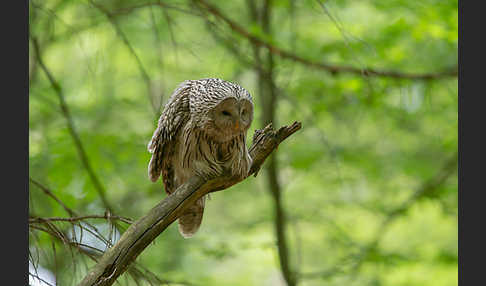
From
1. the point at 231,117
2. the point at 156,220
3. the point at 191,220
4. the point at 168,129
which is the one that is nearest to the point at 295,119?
the point at 191,220

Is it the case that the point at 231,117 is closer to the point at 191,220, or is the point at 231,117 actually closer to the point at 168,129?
the point at 168,129

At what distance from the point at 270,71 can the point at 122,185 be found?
2.53 metres

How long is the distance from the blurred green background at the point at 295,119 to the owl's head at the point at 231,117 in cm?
242

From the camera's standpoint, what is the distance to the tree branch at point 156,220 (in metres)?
2.29

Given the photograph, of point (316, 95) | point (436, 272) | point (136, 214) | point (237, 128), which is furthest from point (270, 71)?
point (436, 272)

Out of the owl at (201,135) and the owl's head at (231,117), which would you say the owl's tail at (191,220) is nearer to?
the owl at (201,135)

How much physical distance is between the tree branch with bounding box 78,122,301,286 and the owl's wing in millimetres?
371

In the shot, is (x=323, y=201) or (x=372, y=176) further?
(x=323, y=201)

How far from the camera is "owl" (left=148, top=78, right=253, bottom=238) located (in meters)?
2.51

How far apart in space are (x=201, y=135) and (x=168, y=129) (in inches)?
9.1

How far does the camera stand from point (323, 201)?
7.78 metres

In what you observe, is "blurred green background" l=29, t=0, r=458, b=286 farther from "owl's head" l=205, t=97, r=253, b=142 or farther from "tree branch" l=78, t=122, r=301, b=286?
"owl's head" l=205, t=97, r=253, b=142

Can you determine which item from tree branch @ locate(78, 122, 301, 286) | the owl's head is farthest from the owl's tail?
the owl's head

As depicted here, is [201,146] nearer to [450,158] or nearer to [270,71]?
[270,71]
